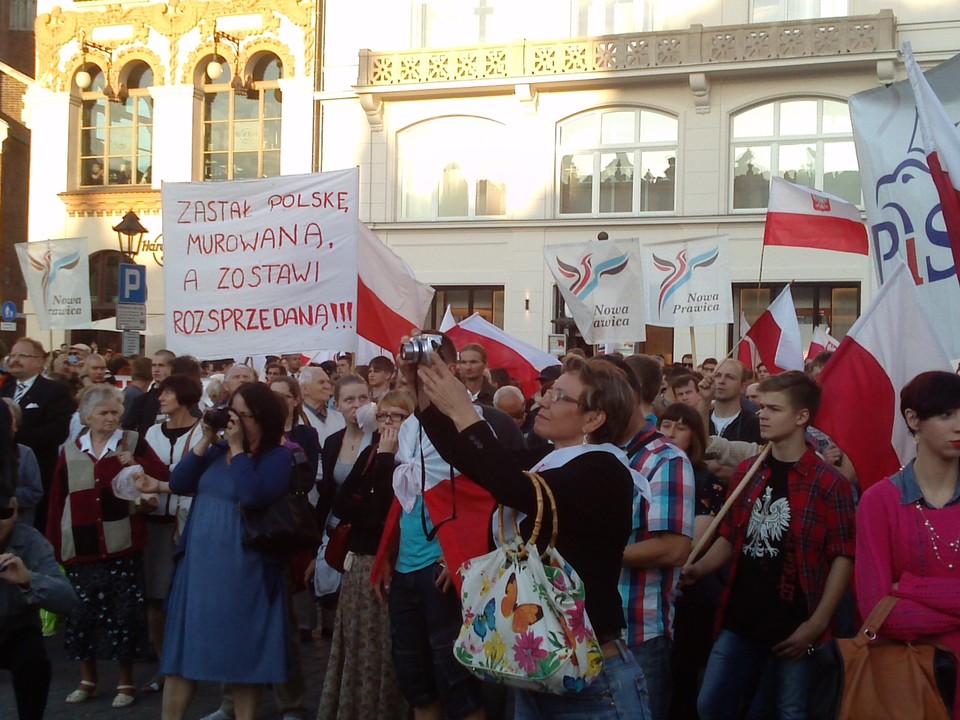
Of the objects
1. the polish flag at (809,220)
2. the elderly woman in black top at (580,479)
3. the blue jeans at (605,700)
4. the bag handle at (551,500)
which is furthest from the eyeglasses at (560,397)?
the polish flag at (809,220)

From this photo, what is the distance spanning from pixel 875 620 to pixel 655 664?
0.89m

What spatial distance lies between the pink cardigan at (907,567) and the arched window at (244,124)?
80.7 ft

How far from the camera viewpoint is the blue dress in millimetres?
5359

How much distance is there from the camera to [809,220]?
35.3 feet

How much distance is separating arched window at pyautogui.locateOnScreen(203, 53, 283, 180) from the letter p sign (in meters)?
14.5

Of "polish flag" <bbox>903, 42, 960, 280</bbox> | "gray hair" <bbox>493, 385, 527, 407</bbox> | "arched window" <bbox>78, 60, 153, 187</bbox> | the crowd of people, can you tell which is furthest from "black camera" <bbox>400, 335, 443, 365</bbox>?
"arched window" <bbox>78, 60, 153, 187</bbox>

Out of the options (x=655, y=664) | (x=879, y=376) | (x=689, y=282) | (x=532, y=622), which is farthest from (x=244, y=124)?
(x=532, y=622)

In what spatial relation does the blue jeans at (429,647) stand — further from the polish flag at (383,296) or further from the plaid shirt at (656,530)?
the polish flag at (383,296)

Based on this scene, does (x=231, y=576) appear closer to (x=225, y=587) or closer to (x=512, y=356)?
(x=225, y=587)

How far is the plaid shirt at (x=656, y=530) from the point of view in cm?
409

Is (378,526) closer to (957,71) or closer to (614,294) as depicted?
(957,71)

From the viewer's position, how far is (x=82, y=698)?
6543mm

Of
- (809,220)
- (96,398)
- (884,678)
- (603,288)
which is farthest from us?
(603,288)

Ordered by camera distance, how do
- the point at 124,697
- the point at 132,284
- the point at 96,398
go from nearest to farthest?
1. the point at 124,697
2. the point at 96,398
3. the point at 132,284
